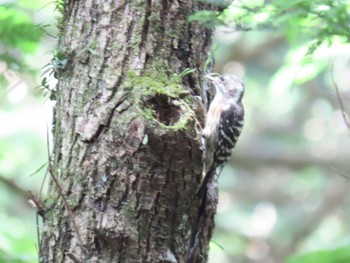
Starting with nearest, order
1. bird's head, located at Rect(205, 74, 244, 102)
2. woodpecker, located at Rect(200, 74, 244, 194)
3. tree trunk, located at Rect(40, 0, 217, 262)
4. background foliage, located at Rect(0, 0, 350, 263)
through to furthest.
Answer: tree trunk, located at Rect(40, 0, 217, 262) → woodpecker, located at Rect(200, 74, 244, 194) → bird's head, located at Rect(205, 74, 244, 102) → background foliage, located at Rect(0, 0, 350, 263)

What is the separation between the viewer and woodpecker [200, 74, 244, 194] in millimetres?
3365

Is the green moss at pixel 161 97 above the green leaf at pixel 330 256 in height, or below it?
above

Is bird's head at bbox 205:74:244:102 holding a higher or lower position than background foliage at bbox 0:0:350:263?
lower

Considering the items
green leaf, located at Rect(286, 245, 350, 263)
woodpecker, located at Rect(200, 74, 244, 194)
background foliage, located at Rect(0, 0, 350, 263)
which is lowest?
green leaf, located at Rect(286, 245, 350, 263)

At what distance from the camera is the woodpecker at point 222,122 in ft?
11.0

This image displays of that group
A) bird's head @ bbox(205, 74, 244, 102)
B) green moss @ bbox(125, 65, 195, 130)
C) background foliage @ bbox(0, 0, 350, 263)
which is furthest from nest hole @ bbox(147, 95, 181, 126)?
A: background foliage @ bbox(0, 0, 350, 263)

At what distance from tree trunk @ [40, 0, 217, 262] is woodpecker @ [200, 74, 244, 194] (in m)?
0.30

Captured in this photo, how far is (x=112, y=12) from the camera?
301 centimetres

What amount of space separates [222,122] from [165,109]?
78cm

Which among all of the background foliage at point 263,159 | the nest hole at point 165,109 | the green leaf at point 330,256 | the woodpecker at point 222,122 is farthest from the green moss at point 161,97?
the background foliage at point 263,159

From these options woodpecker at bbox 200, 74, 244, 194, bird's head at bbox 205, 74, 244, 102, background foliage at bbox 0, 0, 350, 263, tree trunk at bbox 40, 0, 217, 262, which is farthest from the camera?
background foliage at bbox 0, 0, 350, 263

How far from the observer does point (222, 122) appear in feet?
11.8

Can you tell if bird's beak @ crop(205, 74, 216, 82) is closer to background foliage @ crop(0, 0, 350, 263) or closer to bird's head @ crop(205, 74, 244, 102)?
bird's head @ crop(205, 74, 244, 102)

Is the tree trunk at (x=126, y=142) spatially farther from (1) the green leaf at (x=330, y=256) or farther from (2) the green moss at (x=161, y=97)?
(1) the green leaf at (x=330, y=256)
